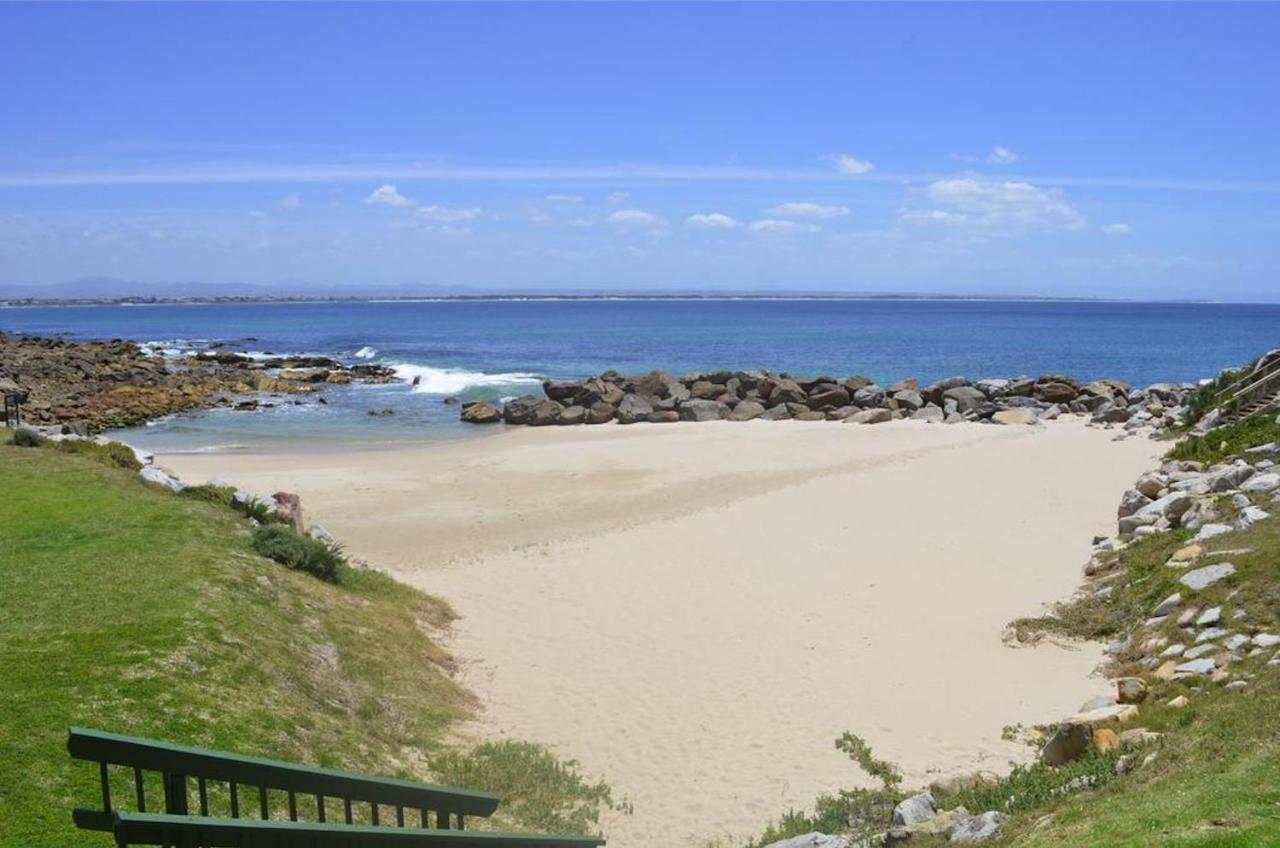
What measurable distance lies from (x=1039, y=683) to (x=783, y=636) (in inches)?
134

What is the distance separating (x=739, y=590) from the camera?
53.5 feet

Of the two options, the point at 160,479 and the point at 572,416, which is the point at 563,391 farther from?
the point at 160,479

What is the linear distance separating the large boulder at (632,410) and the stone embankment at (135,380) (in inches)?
675

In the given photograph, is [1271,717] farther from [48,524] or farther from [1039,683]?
[48,524]

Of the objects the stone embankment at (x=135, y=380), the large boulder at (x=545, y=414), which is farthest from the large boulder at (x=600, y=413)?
the stone embankment at (x=135, y=380)

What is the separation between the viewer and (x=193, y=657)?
9.35 m

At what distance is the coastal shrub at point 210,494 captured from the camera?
15203 mm

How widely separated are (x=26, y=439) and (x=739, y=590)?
12216 millimetres

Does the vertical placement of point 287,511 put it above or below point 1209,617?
above

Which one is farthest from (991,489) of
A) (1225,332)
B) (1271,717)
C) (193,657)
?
(1225,332)

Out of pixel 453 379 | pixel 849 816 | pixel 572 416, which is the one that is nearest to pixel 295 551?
pixel 849 816

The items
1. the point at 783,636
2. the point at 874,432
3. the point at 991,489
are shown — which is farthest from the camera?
the point at 874,432

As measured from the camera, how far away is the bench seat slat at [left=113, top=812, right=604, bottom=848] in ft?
12.6

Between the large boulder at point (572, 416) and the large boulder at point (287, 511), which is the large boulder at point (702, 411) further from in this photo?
the large boulder at point (287, 511)
